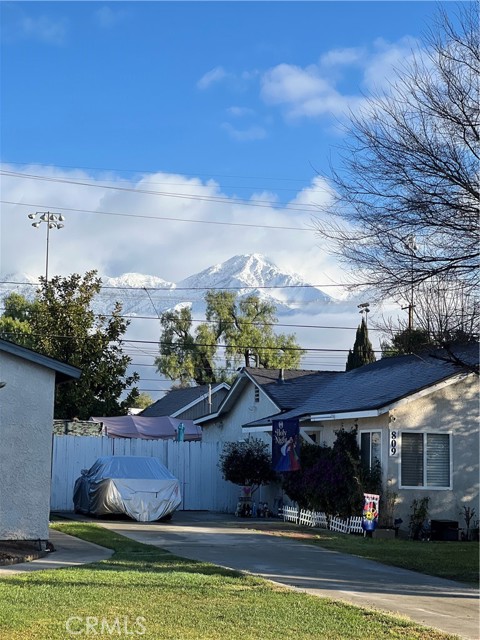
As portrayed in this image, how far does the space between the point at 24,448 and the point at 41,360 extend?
5.04 feet

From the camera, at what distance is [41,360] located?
52.0ft

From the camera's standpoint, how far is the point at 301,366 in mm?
62312

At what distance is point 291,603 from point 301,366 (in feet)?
169

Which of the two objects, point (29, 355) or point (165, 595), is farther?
point (29, 355)

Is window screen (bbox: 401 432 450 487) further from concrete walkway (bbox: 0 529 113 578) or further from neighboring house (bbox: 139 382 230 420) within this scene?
neighboring house (bbox: 139 382 230 420)

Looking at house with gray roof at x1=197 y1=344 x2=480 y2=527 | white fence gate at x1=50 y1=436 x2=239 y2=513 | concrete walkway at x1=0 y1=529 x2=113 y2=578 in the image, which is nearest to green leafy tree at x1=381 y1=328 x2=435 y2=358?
concrete walkway at x1=0 y1=529 x2=113 y2=578

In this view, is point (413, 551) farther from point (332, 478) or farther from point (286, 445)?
point (286, 445)

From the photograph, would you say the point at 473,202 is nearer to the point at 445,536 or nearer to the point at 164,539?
the point at 164,539

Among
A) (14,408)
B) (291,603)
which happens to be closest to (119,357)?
(14,408)

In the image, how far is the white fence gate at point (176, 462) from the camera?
2805 cm

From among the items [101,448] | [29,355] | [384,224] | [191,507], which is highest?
[384,224]

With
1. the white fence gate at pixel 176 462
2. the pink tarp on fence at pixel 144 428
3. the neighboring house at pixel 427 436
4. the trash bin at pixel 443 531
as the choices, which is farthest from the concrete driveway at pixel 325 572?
the pink tarp on fence at pixel 144 428

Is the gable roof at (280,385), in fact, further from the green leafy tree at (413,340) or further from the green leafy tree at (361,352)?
the green leafy tree at (413,340)

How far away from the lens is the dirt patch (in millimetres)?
14148
